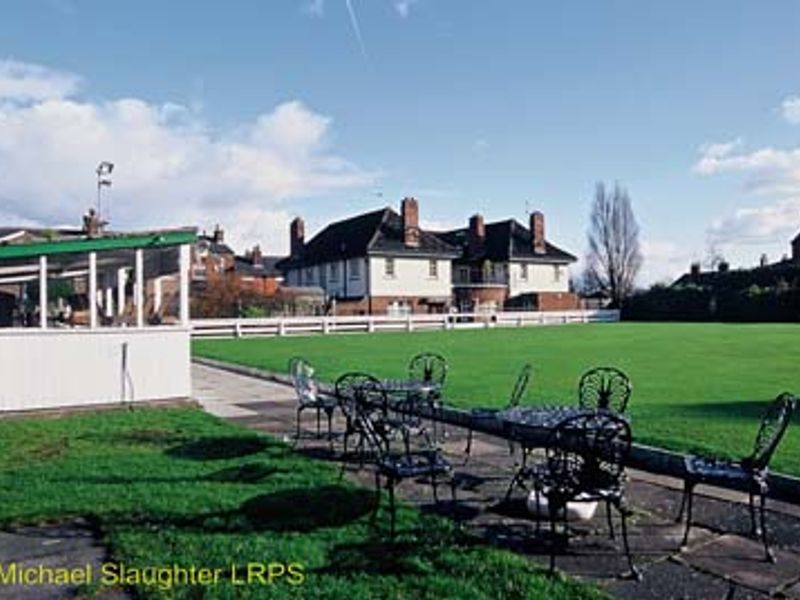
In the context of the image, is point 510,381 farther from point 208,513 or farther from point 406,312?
point 406,312

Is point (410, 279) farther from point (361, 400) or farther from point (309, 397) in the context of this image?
point (361, 400)

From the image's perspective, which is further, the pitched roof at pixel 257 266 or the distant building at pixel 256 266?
the pitched roof at pixel 257 266

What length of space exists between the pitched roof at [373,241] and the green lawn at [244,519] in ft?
138

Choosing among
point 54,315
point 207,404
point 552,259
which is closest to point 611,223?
point 552,259

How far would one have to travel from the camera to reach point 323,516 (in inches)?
221

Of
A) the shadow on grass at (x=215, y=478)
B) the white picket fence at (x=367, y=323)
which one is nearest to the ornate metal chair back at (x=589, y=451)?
the shadow on grass at (x=215, y=478)

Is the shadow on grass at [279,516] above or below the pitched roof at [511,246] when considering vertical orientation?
below

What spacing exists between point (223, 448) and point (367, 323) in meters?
31.0

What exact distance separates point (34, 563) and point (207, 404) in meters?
8.03

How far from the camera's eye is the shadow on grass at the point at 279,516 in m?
5.36

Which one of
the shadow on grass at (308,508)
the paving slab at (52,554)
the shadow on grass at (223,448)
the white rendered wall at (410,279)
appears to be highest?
the white rendered wall at (410,279)

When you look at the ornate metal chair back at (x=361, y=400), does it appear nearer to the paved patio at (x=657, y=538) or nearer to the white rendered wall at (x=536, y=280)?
the paved patio at (x=657, y=538)

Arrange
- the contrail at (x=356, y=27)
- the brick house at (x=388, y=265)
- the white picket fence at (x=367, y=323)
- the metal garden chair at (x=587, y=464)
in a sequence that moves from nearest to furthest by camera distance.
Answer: the metal garden chair at (x=587, y=464)
the contrail at (x=356, y=27)
the white picket fence at (x=367, y=323)
the brick house at (x=388, y=265)

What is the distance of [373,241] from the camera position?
50.2 meters
